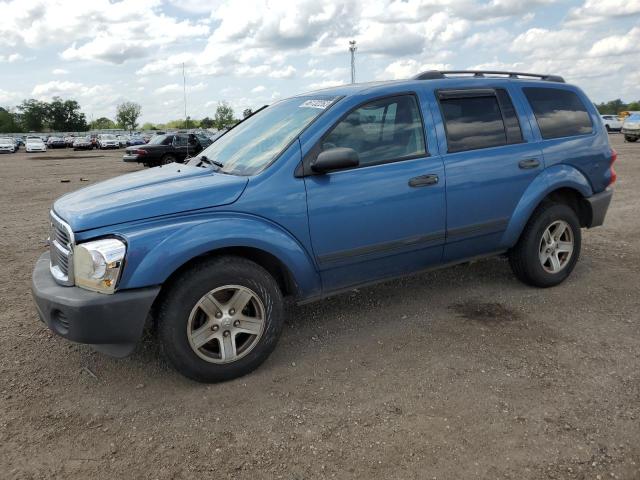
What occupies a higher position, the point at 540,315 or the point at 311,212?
the point at 311,212

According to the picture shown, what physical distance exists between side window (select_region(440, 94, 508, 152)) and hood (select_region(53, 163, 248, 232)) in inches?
67.5

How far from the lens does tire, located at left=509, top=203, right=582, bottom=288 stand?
4.62 m

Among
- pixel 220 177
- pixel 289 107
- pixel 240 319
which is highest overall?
pixel 289 107

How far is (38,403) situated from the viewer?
3229mm

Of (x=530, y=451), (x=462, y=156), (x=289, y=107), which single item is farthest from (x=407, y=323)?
(x=289, y=107)

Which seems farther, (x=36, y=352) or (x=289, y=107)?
(x=289, y=107)

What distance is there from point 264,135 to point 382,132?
88 cm

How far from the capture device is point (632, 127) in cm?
2742

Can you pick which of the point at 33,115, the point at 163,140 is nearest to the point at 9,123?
the point at 33,115

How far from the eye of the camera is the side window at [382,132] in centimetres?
375

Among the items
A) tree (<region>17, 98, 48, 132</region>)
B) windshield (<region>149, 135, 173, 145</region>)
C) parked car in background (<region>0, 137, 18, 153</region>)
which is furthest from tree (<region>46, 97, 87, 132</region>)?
windshield (<region>149, 135, 173, 145</region>)

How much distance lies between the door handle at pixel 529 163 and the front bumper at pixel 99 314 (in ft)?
9.93

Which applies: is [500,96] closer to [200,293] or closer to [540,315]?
[540,315]

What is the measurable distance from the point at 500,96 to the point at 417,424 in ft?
9.44
